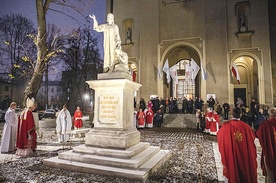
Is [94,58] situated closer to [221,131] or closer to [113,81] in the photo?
[113,81]

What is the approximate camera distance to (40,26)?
9938 mm

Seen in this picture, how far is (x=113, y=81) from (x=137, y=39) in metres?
18.4

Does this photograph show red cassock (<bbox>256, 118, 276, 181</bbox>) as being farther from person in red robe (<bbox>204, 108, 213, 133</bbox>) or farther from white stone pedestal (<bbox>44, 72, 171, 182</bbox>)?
person in red robe (<bbox>204, 108, 213, 133</bbox>)

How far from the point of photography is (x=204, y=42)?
2050 centimetres

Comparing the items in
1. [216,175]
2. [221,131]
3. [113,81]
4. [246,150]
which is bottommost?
[216,175]

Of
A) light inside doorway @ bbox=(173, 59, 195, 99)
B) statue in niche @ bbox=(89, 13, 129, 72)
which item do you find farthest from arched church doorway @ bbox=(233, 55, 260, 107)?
statue in niche @ bbox=(89, 13, 129, 72)

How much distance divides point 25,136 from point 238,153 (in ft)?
21.7

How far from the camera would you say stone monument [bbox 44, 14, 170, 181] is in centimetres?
470

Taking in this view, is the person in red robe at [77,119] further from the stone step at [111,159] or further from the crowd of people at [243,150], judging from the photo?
the crowd of people at [243,150]

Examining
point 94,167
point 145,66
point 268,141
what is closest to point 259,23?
point 145,66

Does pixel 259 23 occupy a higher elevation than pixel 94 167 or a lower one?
higher

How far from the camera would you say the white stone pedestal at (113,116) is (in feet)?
17.6

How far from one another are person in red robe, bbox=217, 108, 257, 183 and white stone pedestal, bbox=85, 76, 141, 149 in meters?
2.48

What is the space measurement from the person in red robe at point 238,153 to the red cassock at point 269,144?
0.56ft
